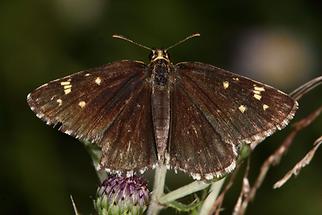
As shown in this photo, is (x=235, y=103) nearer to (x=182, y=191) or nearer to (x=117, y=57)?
(x=182, y=191)

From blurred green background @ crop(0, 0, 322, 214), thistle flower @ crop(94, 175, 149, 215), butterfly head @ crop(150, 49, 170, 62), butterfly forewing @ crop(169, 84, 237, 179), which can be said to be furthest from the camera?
blurred green background @ crop(0, 0, 322, 214)

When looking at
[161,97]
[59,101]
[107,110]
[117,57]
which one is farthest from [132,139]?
[117,57]

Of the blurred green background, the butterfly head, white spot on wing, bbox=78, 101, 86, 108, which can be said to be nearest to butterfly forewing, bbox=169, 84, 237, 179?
the butterfly head

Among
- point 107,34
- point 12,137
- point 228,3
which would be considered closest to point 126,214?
point 12,137

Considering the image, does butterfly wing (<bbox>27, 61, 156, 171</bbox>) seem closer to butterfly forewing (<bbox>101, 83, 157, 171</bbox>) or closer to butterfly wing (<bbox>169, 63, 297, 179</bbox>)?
butterfly forewing (<bbox>101, 83, 157, 171</bbox>)

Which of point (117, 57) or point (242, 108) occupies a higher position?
point (117, 57)

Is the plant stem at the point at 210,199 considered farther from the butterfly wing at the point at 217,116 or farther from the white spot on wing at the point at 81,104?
the white spot on wing at the point at 81,104

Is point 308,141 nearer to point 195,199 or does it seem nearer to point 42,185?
point 42,185
